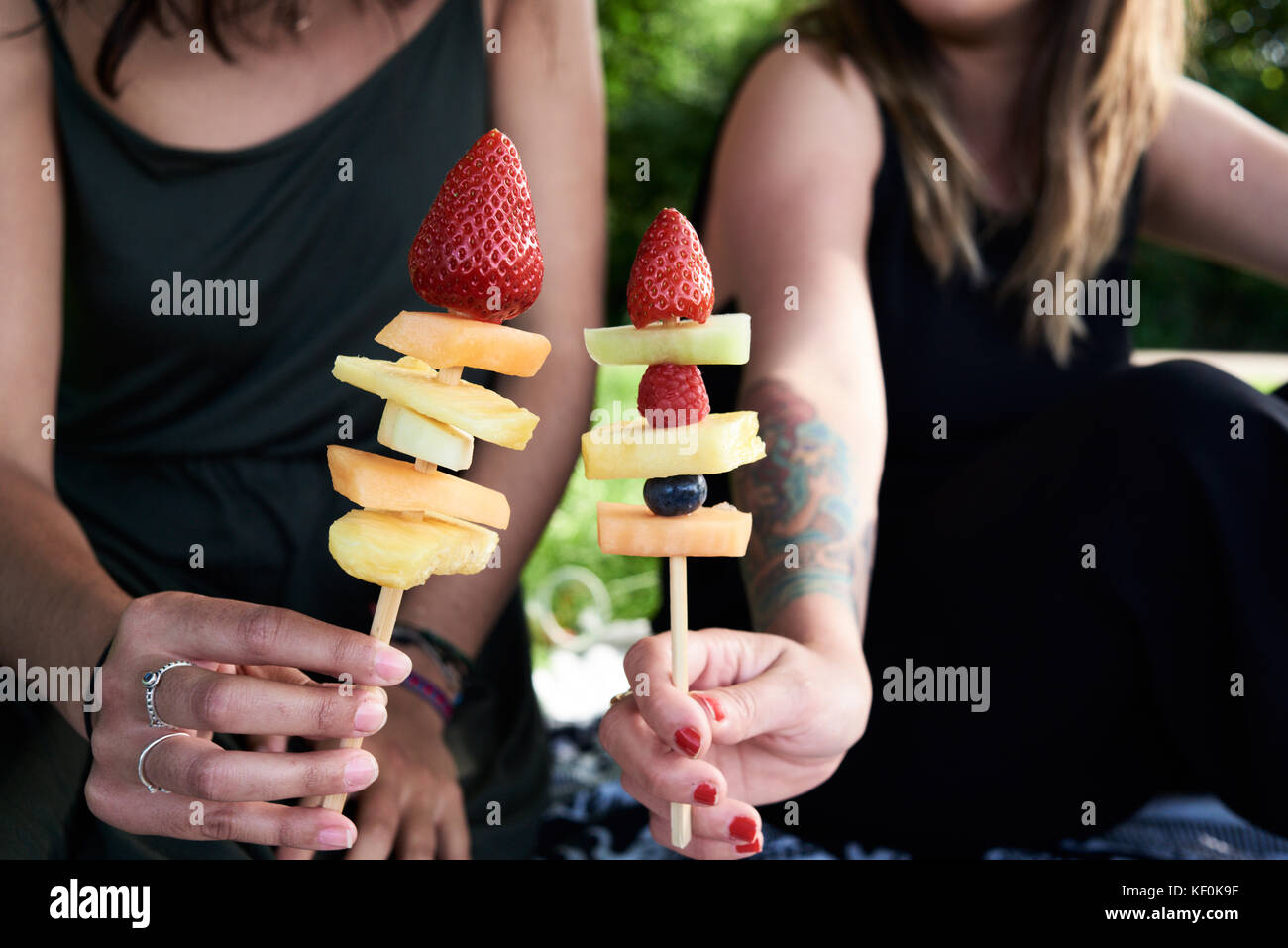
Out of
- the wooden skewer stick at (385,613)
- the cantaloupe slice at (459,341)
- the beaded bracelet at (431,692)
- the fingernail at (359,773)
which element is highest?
the cantaloupe slice at (459,341)

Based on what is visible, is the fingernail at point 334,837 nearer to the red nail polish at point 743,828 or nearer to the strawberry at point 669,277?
the red nail polish at point 743,828

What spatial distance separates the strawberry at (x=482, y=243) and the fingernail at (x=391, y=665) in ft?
0.92

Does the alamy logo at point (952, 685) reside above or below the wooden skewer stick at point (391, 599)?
below

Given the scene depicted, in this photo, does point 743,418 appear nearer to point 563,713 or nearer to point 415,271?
point 415,271

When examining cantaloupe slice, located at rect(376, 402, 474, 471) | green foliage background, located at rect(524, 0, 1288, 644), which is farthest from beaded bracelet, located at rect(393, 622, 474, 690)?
green foliage background, located at rect(524, 0, 1288, 644)

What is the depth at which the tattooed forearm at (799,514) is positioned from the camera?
122 centimetres

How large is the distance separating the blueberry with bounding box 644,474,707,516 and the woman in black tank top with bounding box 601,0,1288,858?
15cm

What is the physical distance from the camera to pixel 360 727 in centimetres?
83

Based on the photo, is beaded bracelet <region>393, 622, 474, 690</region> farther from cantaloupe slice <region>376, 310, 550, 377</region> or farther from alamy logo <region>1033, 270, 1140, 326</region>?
alamy logo <region>1033, 270, 1140, 326</region>

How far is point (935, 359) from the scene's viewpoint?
1681 millimetres
